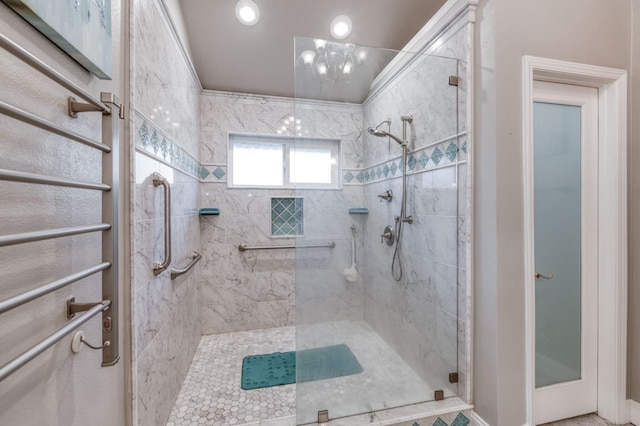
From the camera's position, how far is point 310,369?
1694 mm

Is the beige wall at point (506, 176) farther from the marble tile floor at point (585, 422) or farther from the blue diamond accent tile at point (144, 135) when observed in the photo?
the blue diamond accent tile at point (144, 135)

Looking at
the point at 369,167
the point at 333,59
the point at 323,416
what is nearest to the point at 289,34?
the point at 333,59

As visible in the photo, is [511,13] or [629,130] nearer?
[511,13]

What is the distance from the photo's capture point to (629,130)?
1603 millimetres

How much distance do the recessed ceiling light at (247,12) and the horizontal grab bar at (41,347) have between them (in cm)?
222

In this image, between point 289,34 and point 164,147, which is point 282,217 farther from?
point 289,34

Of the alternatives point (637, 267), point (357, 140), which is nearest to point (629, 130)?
point (637, 267)

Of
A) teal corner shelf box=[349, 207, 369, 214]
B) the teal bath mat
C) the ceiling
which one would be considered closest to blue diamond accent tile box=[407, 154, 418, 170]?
teal corner shelf box=[349, 207, 369, 214]

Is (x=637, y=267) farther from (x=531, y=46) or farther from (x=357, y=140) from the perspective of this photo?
(x=357, y=140)

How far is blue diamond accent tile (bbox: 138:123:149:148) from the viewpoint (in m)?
1.33

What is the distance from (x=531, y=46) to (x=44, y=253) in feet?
7.42

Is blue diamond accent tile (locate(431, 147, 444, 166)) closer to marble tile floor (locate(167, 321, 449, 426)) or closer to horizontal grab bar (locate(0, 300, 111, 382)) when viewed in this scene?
marble tile floor (locate(167, 321, 449, 426))

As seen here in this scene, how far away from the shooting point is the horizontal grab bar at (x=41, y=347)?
0.54 meters

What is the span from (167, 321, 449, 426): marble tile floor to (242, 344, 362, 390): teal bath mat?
3cm
